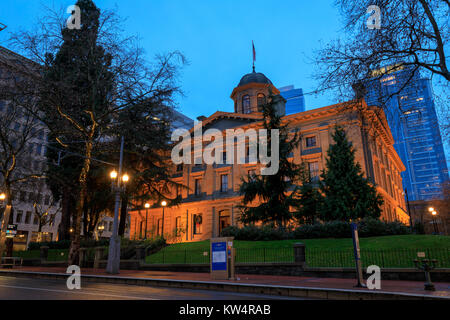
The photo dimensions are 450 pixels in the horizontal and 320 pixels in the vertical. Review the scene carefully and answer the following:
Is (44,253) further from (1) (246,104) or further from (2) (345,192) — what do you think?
(1) (246,104)

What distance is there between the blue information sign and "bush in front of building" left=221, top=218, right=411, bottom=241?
40.1 feet

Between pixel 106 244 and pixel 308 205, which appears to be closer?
pixel 308 205

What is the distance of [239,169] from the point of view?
42438 millimetres

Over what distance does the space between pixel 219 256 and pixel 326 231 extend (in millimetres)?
12794

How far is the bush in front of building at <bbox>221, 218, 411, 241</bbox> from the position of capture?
24.0 meters

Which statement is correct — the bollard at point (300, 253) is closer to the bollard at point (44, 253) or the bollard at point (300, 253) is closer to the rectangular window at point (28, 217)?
the bollard at point (44, 253)

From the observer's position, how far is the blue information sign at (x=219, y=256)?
14.6 m

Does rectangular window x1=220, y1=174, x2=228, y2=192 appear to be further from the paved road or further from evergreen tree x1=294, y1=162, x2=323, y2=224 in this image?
the paved road

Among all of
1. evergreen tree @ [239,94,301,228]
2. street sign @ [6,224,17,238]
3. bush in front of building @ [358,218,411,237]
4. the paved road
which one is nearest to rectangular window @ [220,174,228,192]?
evergreen tree @ [239,94,301,228]

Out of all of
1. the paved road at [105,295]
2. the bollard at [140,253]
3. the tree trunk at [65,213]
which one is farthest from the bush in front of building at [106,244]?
the paved road at [105,295]

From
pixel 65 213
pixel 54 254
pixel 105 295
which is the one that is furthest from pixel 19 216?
pixel 105 295

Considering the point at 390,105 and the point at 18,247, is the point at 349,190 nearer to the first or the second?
the point at 390,105
